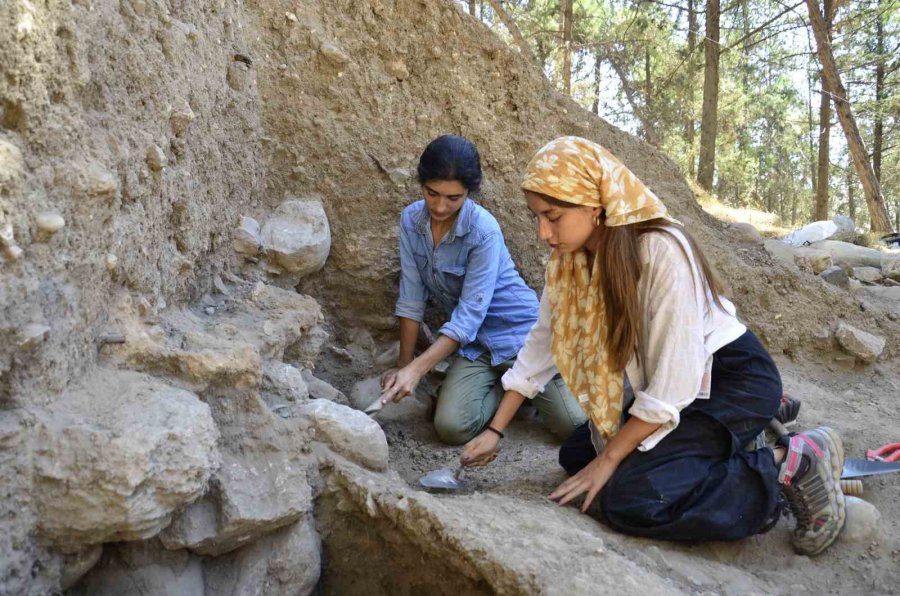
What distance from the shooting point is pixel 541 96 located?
12.0ft

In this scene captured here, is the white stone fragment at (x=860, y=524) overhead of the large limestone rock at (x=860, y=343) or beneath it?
beneath

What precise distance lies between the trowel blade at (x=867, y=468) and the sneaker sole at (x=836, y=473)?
14 centimetres

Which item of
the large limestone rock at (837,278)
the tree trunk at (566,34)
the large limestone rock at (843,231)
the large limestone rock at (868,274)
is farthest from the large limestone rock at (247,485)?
the tree trunk at (566,34)

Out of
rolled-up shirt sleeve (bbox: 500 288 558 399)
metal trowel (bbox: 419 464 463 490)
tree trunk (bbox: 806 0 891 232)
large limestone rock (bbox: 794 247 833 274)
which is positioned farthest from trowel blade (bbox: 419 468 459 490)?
tree trunk (bbox: 806 0 891 232)

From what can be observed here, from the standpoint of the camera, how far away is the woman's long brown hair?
5.83 ft

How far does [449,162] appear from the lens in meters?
2.48

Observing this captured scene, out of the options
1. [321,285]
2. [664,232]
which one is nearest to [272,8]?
[321,285]

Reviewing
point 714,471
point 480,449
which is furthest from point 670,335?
point 480,449

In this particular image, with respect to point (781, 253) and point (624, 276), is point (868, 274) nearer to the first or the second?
point (781, 253)

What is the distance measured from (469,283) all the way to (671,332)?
3.53 feet

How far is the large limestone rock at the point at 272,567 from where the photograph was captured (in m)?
1.62

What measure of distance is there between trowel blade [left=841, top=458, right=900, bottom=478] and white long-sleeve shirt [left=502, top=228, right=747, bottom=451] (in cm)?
75

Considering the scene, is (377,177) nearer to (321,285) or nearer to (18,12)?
(321,285)

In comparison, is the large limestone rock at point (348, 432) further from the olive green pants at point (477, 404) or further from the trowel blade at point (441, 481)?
the olive green pants at point (477, 404)
